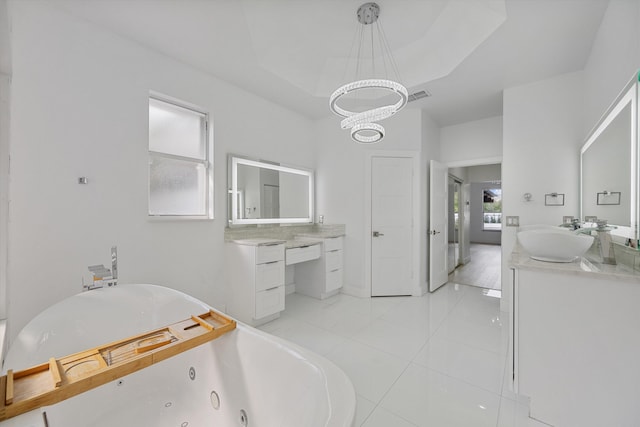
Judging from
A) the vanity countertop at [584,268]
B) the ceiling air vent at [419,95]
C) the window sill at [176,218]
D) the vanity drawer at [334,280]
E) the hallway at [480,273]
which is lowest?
the hallway at [480,273]

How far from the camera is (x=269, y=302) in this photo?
283cm

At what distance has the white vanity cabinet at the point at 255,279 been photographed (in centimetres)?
273

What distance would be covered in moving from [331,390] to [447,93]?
11.7 ft

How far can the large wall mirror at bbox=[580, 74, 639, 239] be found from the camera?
1434 millimetres

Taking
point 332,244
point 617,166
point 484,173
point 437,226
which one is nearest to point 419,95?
point 437,226

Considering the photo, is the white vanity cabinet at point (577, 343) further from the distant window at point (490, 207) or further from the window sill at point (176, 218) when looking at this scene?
the distant window at point (490, 207)

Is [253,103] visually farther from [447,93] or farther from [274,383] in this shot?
[274,383]

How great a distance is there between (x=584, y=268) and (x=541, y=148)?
2.24 m

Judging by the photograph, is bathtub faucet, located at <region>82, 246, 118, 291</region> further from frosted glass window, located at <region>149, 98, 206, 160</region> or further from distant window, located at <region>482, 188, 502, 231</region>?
distant window, located at <region>482, 188, 502, 231</region>

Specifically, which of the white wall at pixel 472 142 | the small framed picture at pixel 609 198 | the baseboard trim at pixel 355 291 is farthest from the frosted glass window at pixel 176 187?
the white wall at pixel 472 142

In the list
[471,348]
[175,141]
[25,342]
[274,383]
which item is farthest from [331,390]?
[175,141]

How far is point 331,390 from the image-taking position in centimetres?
91

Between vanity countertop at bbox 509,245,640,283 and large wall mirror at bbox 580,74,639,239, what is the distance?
0.20m

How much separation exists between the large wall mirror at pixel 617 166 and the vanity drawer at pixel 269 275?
2.71 m
